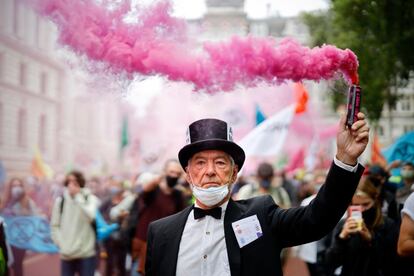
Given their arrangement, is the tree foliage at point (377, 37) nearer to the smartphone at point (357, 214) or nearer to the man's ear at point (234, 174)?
the smartphone at point (357, 214)

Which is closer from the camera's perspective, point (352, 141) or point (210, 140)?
point (352, 141)

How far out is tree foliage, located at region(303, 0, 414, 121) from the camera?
373 inches

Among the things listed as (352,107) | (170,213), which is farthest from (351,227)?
(170,213)

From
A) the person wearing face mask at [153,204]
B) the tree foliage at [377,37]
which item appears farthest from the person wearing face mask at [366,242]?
the tree foliage at [377,37]

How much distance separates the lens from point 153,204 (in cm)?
668

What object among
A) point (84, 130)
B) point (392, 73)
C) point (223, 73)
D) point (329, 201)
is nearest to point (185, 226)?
point (329, 201)

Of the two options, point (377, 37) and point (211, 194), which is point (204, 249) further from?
point (377, 37)

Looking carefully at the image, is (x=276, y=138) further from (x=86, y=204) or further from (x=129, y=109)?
(x=129, y=109)

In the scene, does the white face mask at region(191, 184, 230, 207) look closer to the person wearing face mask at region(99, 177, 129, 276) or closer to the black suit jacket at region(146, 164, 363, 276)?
the black suit jacket at region(146, 164, 363, 276)

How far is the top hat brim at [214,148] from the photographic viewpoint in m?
3.10

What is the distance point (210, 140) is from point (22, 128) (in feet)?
83.9

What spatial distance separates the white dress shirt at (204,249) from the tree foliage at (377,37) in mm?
7172

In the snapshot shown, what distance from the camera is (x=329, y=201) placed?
8.73ft

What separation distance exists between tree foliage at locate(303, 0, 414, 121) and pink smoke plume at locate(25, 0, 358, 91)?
6.07 metres
